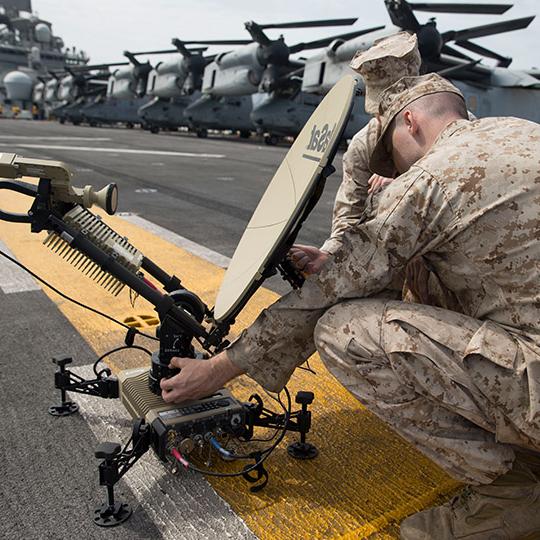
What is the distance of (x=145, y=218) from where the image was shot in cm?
727

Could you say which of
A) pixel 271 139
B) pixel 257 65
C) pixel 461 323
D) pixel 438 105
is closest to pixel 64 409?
pixel 461 323

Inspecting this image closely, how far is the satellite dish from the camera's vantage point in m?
1.65

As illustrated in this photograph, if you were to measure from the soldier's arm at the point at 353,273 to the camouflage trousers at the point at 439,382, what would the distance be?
11 cm

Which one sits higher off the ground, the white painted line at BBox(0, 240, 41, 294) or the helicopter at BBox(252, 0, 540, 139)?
the helicopter at BBox(252, 0, 540, 139)

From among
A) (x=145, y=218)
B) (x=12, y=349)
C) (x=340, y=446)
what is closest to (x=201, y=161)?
(x=145, y=218)

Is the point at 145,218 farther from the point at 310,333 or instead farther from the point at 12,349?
the point at 310,333

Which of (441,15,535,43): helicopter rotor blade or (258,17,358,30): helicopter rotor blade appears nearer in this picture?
(441,15,535,43): helicopter rotor blade

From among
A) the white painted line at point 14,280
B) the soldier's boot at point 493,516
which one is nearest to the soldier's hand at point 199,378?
the soldier's boot at point 493,516

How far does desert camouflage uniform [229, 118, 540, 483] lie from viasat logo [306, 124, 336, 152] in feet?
0.90

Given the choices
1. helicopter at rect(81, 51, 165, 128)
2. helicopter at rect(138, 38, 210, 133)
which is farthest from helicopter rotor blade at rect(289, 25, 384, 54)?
helicopter at rect(81, 51, 165, 128)

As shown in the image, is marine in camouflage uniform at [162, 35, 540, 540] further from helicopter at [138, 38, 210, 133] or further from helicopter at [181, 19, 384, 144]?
helicopter at [138, 38, 210, 133]

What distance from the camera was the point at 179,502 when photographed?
1.92 meters

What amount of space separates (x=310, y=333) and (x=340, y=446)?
609mm

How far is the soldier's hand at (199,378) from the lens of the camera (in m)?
2.02
